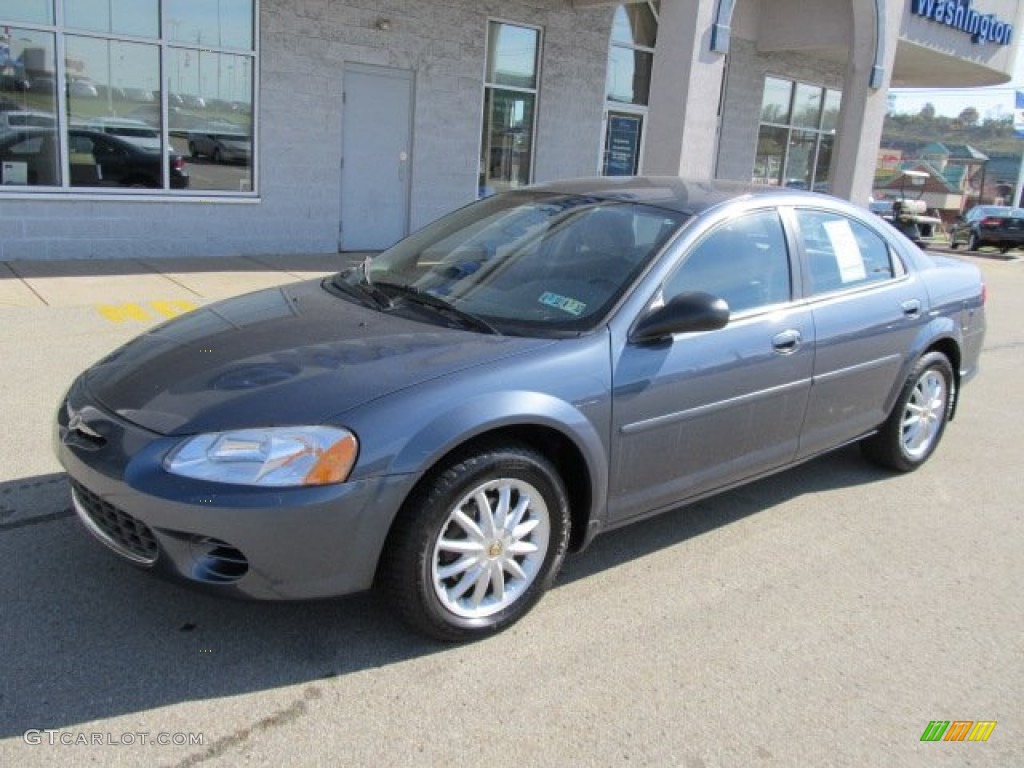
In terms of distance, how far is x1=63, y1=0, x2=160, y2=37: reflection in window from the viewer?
30.8ft

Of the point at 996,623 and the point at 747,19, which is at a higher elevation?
the point at 747,19

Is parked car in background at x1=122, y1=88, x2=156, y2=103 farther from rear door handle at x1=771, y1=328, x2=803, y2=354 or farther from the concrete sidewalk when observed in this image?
rear door handle at x1=771, y1=328, x2=803, y2=354

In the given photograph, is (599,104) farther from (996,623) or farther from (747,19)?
(996,623)

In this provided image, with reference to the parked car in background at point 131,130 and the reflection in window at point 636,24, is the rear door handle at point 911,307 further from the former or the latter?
the reflection in window at point 636,24

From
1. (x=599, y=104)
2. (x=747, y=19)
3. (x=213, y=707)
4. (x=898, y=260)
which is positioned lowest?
(x=213, y=707)

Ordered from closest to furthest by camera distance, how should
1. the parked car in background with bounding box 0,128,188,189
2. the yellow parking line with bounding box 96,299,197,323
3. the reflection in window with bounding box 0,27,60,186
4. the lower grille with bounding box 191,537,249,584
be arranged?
the lower grille with bounding box 191,537,249,584
the yellow parking line with bounding box 96,299,197,323
the reflection in window with bounding box 0,27,60,186
the parked car in background with bounding box 0,128,188,189

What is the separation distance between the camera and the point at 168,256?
1055 centimetres

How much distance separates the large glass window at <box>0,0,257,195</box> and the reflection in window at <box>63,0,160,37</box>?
1 cm

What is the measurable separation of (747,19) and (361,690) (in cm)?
1585

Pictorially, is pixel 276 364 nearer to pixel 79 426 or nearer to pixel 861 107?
pixel 79 426

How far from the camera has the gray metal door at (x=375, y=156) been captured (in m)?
11.6

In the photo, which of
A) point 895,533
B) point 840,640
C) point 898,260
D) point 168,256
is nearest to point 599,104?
point 168,256

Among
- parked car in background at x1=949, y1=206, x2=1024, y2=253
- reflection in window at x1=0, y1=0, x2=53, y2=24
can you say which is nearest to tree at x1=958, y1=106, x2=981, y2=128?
parked car in background at x1=949, y1=206, x2=1024, y2=253

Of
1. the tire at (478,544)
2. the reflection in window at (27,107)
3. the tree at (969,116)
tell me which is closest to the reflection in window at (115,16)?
the reflection in window at (27,107)
